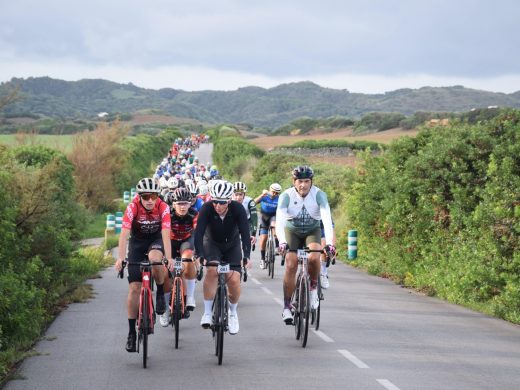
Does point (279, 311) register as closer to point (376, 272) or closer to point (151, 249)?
point (151, 249)

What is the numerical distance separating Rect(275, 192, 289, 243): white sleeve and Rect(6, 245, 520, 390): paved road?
4.58ft

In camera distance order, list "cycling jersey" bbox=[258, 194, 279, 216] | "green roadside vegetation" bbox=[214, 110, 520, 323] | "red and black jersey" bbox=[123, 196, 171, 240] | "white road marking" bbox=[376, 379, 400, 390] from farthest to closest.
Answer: "cycling jersey" bbox=[258, 194, 279, 216], "green roadside vegetation" bbox=[214, 110, 520, 323], "red and black jersey" bbox=[123, 196, 171, 240], "white road marking" bbox=[376, 379, 400, 390]

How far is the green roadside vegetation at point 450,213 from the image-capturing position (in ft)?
52.2

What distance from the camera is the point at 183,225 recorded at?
13305mm

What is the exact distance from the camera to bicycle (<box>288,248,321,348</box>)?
11781 millimetres

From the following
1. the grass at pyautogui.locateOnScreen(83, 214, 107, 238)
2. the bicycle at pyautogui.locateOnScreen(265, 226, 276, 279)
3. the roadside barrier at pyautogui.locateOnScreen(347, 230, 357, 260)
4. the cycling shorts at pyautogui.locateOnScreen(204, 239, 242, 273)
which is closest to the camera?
the cycling shorts at pyautogui.locateOnScreen(204, 239, 242, 273)

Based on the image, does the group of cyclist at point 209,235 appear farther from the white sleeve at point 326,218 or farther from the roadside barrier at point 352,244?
the roadside barrier at point 352,244

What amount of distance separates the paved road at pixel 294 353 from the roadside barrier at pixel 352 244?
11075mm

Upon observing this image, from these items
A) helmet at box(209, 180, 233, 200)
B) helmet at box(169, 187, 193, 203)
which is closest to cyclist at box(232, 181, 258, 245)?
helmet at box(169, 187, 193, 203)

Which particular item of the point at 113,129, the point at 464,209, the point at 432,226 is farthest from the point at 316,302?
the point at 113,129

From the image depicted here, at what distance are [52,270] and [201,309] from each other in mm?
2606

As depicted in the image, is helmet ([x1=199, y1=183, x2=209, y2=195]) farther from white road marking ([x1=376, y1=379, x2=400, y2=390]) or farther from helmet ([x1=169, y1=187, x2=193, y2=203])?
white road marking ([x1=376, y1=379, x2=400, y2=390])

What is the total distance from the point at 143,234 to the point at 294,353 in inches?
91.3

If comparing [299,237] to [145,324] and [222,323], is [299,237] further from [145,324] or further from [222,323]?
[145,324]
